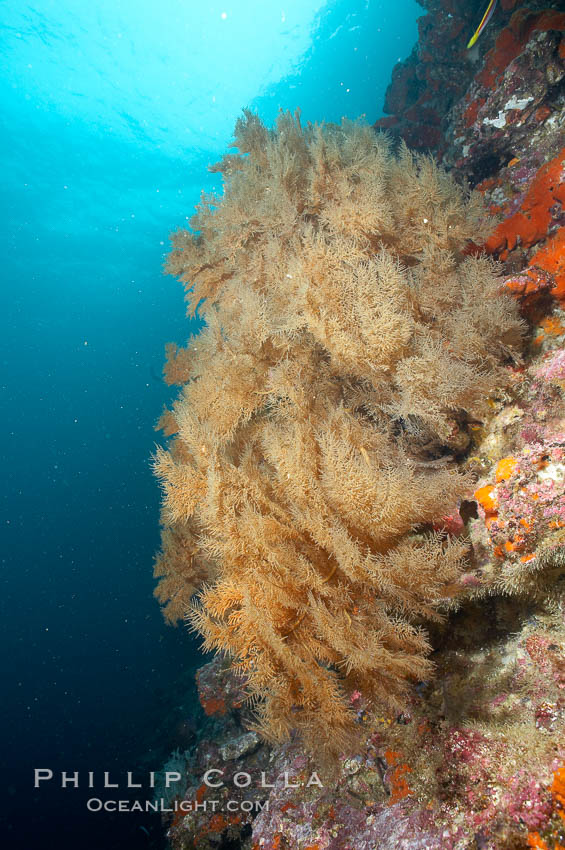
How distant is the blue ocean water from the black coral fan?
30.1 feet

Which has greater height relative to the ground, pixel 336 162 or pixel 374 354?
pixel 336 162

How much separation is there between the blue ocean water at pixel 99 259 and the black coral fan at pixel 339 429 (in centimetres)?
919

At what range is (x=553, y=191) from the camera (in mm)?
3680

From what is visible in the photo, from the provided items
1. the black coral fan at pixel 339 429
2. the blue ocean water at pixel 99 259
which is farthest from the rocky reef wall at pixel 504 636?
the blue ocean water at pixel 99 259

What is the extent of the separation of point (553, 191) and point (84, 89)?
3257 centimetres

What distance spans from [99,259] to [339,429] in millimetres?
42412

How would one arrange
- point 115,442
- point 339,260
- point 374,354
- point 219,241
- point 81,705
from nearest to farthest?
point 374,354
point 339,260
point 219,241
point 81,705
point 115,442

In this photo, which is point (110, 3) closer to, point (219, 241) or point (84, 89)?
point (84, 89)

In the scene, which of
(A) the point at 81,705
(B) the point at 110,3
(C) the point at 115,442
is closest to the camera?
(B) the point at 110,3

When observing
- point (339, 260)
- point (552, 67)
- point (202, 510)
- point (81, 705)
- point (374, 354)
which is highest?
point (552, 67)

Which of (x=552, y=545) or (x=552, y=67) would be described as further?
(x=552, y=67)

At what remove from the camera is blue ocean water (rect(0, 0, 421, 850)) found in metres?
19.5

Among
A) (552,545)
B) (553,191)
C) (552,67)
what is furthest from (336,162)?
(552,545)

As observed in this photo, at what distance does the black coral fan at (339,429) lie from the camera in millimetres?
2643
